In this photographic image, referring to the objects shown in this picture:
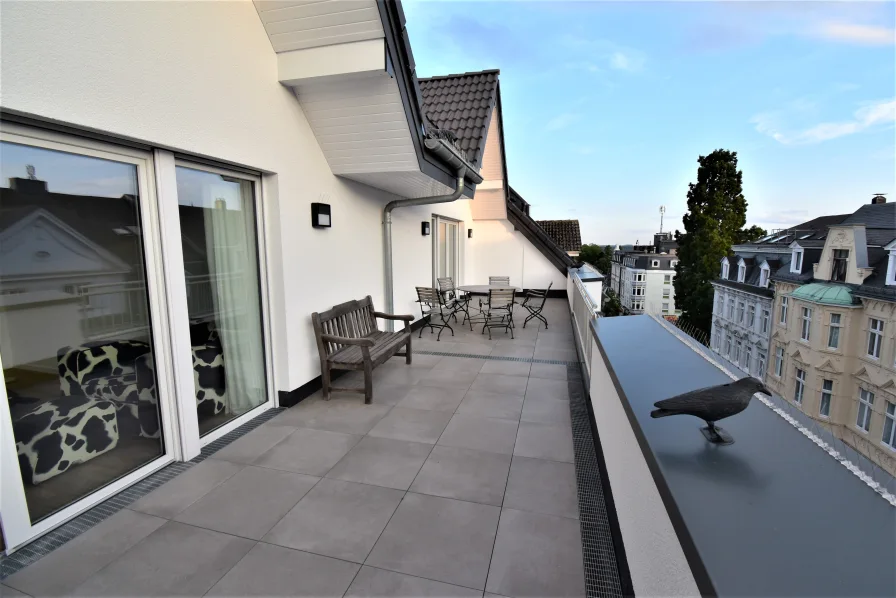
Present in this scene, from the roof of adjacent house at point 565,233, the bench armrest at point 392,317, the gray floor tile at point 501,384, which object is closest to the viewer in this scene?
the gray floor tile at point 501,384

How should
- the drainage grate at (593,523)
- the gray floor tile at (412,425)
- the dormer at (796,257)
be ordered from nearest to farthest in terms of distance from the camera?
the drainage grate at (593,523), the gray floor tile at (412,425), the dormer at (796,257)

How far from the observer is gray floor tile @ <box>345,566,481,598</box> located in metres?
1.79

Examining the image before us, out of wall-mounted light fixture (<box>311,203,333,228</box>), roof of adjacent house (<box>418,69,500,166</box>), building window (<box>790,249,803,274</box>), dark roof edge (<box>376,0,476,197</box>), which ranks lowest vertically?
building window (<box>790,249,803,274</box>)

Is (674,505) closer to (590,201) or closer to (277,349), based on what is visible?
(277,349)

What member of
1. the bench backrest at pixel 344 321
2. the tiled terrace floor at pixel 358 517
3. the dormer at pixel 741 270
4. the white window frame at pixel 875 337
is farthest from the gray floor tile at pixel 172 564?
the dormer at pixel 741 270

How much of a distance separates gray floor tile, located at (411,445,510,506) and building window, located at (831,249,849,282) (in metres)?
3.48

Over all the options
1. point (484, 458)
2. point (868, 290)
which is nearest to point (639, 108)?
point (868, 290)

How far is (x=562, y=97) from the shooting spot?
1112cm

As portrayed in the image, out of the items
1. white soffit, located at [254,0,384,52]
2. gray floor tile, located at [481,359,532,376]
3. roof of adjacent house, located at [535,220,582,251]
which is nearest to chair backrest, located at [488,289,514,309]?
gray floor tile, located at [481,359,532,376]

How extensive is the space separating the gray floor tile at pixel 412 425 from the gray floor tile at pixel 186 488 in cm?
110

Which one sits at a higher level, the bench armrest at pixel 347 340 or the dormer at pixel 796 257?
the dormer at pixel 796 257

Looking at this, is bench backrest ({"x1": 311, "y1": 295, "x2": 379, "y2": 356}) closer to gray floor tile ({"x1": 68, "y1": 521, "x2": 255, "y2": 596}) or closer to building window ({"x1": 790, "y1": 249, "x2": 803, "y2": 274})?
gray floor tile ({"x1": 68, "y1": 521, "x2": 255, "y2": 596})

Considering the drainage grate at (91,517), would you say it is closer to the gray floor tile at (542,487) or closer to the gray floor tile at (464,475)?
the gray floor tile at (464,475)

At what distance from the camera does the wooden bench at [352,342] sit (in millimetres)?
3945
